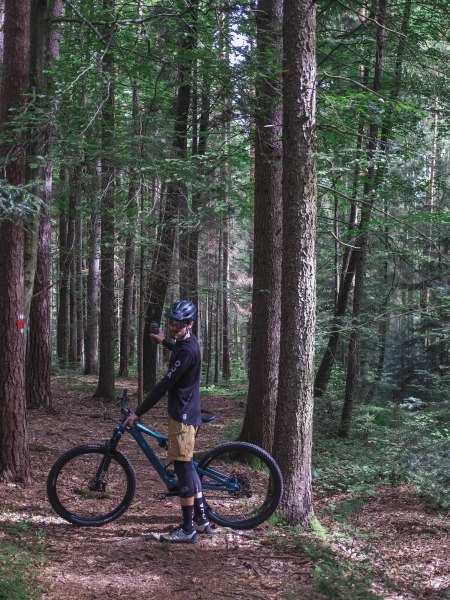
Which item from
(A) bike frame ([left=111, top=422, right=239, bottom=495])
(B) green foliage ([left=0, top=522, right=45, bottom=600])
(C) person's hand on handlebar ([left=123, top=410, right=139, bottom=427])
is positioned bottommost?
(B) green foliage ([left=0, top=522, right=45, bottom=600])

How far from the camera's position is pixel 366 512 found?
7484 mm

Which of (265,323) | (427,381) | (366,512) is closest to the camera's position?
(366,512)

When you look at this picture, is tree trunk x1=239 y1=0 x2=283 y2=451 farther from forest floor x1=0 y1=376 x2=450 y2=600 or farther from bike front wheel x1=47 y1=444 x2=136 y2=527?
bike front wheel x1=47 y1=444 x2=136 y2=527

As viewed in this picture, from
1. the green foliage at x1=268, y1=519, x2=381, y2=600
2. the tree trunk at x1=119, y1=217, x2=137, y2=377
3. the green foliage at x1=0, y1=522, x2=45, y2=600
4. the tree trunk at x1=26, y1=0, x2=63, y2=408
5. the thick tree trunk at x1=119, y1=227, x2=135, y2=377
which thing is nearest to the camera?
the green foliage at x1=0, y1=522, x2=45, y2=600

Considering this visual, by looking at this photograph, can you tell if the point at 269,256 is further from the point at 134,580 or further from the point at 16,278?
the point at 134,580

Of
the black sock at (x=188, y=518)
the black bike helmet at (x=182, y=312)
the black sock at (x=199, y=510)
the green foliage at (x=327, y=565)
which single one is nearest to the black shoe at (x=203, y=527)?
the black sock at (x=199, y=510)

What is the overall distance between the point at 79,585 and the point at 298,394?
2.54 metres

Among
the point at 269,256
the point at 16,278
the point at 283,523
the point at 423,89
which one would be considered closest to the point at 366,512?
the point at 283,523

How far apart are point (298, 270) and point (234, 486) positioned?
7.40 feet

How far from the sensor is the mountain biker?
4.88 metres

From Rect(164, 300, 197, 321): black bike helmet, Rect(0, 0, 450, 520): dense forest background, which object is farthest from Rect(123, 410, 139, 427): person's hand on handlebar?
Rect(0, 0, 450, 520): dense forest background

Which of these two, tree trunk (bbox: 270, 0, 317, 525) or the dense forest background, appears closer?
tree trunk (bbox: 270, 0, 317, 525)

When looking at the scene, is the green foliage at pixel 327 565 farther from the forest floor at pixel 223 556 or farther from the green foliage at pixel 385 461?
the green foliage at pixel 385 461

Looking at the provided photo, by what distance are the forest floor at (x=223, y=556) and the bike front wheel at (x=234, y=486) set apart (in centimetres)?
16
